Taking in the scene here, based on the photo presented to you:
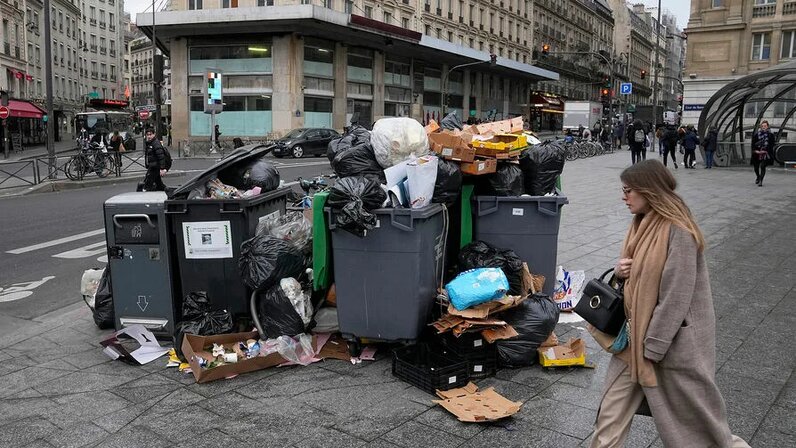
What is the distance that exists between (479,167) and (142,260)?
2760 mm

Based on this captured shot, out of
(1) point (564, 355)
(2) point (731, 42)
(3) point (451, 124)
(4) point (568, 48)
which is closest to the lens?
(1) point (564, 355)

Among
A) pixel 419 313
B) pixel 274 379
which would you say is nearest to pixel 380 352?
pixel 419 313

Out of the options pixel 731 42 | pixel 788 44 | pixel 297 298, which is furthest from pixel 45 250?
pixel 788 44

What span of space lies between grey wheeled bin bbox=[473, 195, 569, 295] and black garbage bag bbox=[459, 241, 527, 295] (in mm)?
310

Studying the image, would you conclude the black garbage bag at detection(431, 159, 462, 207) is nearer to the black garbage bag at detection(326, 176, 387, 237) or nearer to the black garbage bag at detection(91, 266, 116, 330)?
the black garbage bag at detection(326, 176, 387, 237)

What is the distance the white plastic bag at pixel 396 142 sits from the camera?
510 centimetres

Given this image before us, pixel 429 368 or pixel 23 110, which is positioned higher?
pixel 23 110

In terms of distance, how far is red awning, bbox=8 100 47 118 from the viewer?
41406mm

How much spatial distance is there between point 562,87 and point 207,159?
62125 mm

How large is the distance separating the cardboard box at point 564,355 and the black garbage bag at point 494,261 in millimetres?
501

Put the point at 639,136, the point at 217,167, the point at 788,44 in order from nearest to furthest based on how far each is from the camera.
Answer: the point at 217,167, the point at 639,136, the point at 788,44

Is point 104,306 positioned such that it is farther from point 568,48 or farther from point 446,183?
point 568,48

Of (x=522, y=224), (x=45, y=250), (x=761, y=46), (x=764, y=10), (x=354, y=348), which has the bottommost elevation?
(x=45, y=250)

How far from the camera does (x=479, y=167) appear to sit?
5348mm
